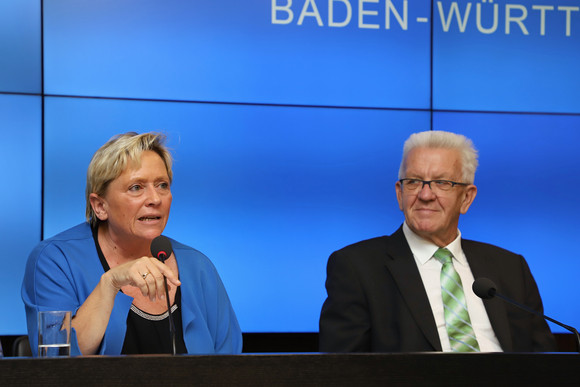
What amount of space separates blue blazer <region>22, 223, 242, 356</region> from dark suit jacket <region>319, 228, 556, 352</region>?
1.24 feet

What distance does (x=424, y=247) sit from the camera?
2.87 metres

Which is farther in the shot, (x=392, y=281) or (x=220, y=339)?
(x=392, y=281)

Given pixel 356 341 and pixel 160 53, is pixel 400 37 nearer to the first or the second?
pixel 160 53

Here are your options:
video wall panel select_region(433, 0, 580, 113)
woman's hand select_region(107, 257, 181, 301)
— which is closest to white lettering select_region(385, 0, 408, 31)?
video wall panel select_region(433, 0, 580, 113)

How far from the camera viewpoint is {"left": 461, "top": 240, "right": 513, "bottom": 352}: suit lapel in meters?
2.74

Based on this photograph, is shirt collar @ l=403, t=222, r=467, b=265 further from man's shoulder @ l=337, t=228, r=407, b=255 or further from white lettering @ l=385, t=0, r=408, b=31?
white lettering @ l=385, t=0, r=408, b=31

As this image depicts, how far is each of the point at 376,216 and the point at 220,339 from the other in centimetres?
152

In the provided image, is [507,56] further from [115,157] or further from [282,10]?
[115,157]

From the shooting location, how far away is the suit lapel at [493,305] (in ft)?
8.98

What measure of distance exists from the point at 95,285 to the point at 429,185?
130 centimetres

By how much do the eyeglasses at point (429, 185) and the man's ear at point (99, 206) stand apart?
114 centimetres

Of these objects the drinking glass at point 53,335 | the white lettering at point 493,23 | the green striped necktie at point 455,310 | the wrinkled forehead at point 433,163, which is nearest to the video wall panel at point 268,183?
the white lettering at point 493,23

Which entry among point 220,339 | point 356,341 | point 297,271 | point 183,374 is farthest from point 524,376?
point 297,271

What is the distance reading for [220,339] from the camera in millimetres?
2584
